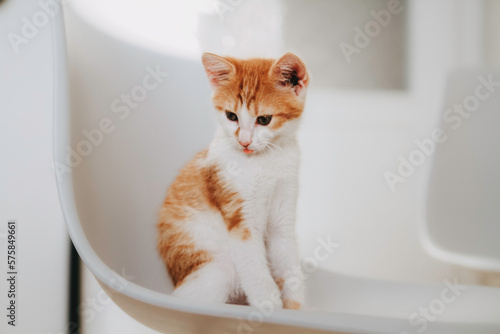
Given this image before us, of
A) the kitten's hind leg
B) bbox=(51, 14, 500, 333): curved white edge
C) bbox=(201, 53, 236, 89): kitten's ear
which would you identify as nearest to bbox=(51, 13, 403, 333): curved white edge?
bbox=(51, 14, 500, 333): curved white edge

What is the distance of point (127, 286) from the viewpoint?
26.5 inches

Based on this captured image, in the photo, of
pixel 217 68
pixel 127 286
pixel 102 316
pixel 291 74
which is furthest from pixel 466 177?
pixel 102 316

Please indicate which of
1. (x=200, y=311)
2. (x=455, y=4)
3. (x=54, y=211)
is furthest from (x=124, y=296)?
(x=455, y=4)

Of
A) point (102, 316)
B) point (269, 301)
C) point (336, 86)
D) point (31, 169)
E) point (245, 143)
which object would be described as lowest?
point (102, 316)

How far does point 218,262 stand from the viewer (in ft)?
2.53

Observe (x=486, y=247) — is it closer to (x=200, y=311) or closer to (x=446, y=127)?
(x=446, y=127)

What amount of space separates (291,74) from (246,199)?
0.83 ft

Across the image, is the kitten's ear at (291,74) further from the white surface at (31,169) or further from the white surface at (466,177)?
the white surface at (31,169)

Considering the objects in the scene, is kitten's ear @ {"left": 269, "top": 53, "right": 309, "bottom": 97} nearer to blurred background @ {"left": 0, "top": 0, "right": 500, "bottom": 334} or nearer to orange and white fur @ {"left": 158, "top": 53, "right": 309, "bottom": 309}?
orange and white fur @ {"left": 158, "top": 53, "right": 309, "bottom": 309}

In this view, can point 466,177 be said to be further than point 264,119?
Yes

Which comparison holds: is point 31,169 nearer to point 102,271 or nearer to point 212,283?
point 102,271

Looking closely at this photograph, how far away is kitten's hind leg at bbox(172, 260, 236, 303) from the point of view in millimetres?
761

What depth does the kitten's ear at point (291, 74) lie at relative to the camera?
0.77m

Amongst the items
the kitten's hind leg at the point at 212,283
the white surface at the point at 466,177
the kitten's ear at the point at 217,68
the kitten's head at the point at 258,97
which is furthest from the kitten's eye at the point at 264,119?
the white surface at the point at 466,177
